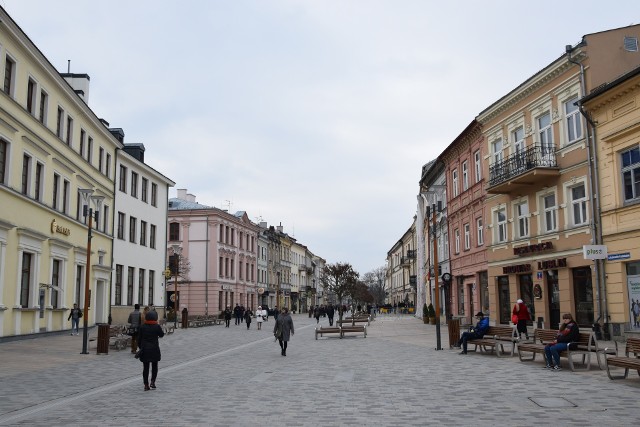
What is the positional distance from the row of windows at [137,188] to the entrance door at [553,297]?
27026mm

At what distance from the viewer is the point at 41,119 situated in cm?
2761

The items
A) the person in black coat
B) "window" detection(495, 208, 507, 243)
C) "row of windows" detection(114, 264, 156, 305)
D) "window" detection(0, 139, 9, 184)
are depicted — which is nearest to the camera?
the person in black coat

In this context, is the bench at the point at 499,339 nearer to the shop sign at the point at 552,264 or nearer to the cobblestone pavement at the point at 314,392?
the cobblestone pavement at the point at 314,392

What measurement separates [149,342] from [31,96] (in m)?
18.3

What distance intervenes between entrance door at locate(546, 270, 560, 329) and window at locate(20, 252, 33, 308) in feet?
71.3

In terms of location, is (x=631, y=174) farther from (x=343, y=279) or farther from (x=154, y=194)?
(x=343, y=279)

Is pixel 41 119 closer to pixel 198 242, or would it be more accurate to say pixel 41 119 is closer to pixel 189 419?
pixel 189 419

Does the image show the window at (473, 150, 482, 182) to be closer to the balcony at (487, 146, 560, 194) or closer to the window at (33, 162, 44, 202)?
the balcony at (487, 146, 560, 194)

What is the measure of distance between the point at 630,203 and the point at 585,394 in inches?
491

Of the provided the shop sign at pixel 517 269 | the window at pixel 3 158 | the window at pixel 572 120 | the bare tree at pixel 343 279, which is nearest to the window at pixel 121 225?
the window at pixel 3 158

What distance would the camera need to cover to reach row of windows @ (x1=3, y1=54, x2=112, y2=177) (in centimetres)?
2428

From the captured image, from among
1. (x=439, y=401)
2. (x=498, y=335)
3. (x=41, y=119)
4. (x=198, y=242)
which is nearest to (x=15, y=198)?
(x=41, y=119)

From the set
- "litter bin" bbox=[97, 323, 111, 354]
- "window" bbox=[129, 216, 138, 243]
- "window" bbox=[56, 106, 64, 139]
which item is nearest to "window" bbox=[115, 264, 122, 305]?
"window" bbox=[129, 216, 138, 243]

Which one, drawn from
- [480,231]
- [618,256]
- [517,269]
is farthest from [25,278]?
[618,256]
